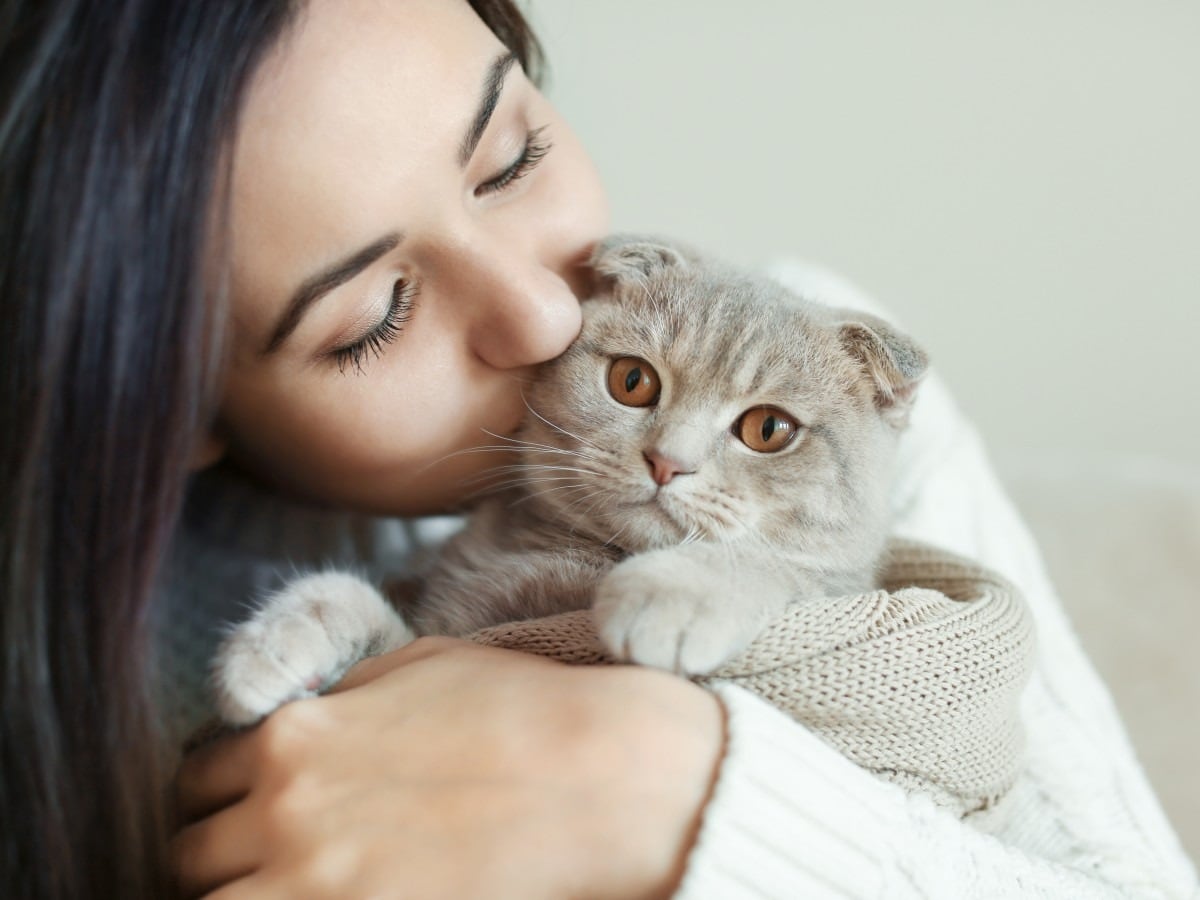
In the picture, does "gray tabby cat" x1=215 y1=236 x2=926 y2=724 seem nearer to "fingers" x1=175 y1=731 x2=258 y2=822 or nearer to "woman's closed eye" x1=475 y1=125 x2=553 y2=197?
"fingers" x1=175 y1=731 x2=258 y2=822

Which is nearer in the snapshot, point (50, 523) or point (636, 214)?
point (50, 523)

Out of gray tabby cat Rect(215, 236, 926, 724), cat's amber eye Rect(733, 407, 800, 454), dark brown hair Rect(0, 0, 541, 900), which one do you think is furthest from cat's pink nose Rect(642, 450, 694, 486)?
dark brown hair Rect(0, 0, 541, 900)

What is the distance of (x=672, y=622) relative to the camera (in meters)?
0.85

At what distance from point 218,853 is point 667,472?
0.60 m

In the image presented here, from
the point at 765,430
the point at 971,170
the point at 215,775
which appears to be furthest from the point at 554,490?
the point at 971,170

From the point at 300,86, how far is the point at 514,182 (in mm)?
292

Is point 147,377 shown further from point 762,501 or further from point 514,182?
point 762,501

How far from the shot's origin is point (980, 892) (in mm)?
873

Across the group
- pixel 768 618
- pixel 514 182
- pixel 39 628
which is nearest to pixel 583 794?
pixel 768 618

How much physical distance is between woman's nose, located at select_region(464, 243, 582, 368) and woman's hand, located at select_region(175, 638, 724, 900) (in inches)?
14.6

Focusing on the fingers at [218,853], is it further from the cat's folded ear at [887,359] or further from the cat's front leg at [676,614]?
the cat's folded ear at [887,359]

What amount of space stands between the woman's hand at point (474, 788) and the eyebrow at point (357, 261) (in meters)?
0.39

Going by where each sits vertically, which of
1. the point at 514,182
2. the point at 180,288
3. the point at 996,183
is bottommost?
the point at 180,288

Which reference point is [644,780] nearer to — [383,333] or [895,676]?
[895,676]
